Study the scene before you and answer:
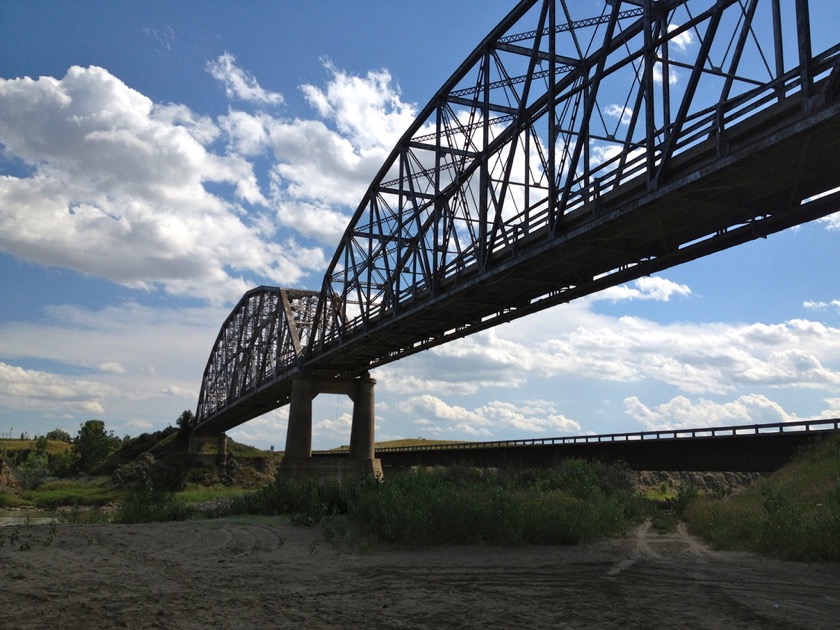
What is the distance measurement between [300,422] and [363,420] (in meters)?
5.13

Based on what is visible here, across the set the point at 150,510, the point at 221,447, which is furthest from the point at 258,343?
the point at 150,510

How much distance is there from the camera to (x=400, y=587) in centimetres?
1166

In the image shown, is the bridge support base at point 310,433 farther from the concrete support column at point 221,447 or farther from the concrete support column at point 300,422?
the concrete support column at point 221,447

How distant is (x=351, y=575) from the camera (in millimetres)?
12797

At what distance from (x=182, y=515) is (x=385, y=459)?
5878 cm

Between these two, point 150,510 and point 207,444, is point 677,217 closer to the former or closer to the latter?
point 150,510

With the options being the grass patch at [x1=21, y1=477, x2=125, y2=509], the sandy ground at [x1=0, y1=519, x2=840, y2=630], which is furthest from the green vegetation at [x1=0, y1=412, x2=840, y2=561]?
the grass patch at [x1=21, y1=477, x2=125, y2=509]

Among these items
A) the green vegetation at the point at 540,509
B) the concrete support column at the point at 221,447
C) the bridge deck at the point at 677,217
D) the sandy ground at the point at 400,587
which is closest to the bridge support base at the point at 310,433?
the bridge deck at the point at 677,217

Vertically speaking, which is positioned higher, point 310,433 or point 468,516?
point 310,433

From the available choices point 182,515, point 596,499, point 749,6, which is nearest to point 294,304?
point 182,515

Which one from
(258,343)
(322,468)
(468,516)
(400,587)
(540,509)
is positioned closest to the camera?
(400,587)

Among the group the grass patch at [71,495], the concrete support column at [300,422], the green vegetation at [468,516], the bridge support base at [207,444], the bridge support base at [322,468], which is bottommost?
the green vegetation at [468,516]

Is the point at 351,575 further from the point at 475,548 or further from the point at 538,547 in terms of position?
the point at 538,547

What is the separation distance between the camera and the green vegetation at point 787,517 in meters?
14.3
